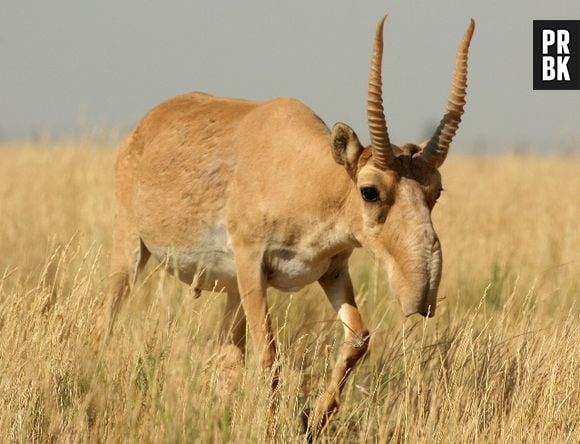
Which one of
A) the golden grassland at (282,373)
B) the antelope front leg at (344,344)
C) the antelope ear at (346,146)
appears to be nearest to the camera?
the golden grassland at (282,373)

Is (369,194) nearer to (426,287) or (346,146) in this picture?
(346,146)

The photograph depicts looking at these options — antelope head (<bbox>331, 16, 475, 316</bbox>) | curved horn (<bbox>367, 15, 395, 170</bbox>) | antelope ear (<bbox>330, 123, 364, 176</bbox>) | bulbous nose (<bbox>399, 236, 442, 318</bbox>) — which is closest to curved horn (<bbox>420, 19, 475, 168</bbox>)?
antelope head (<bbox>331, 16, 475, 316</bbox>)

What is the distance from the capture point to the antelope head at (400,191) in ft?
17.5

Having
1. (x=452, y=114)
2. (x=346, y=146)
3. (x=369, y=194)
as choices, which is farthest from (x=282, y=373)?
(x=452, y=114)

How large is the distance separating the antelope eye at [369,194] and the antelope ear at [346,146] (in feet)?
0.79

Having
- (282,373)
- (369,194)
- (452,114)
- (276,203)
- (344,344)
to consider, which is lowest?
(344,344)

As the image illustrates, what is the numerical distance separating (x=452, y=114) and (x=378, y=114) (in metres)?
0.46

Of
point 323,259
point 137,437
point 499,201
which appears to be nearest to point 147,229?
point 323,259

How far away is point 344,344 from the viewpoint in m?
6.28

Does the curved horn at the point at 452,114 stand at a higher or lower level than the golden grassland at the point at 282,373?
higher

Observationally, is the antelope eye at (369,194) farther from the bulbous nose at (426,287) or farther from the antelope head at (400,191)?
the bulbous nose at (426,287)

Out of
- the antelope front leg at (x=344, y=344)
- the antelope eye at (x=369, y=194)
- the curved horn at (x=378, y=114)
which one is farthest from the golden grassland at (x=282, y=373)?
the curved horn at (x=378, y=114)

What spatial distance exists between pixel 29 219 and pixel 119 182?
3865mm

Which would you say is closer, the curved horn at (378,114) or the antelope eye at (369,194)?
the curved horn at (378,114)
